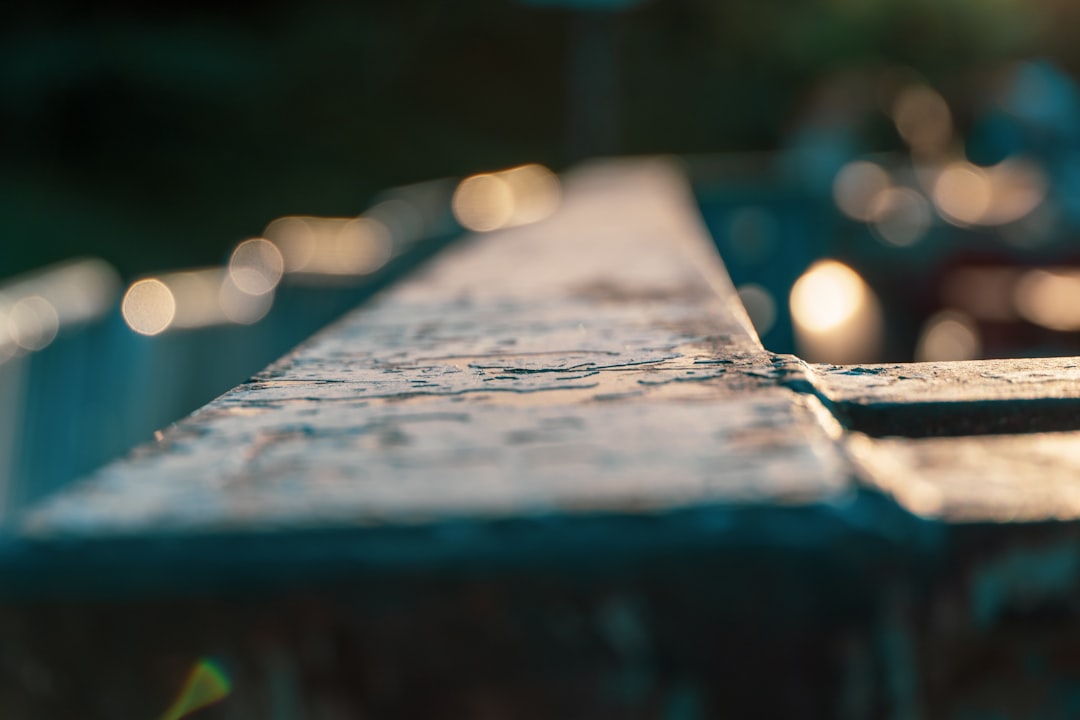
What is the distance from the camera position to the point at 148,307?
420 centimetres

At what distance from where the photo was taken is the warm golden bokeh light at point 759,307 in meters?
4.27

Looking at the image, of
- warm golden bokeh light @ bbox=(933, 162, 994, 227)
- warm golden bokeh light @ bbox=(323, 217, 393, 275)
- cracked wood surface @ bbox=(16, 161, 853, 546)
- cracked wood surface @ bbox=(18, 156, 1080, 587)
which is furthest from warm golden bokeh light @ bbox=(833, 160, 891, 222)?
cracked wood surface @ bbox=(18, 156, 1080, 587)

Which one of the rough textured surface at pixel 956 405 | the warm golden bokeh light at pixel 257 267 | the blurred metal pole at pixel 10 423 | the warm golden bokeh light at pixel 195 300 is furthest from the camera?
the warm golden bokeh light at pixel 257 267

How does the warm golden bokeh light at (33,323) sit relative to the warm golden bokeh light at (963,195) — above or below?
below

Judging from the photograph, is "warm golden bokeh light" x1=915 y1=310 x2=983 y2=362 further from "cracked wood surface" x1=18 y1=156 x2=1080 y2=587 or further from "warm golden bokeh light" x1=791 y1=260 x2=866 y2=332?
"cracked wood surface" x1=18 y1=156 x2=1080 y2=587

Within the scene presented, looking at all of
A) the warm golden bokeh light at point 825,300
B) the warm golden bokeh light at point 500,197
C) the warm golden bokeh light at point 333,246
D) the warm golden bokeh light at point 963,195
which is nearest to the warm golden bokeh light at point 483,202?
the warm golden bokeh light at point 500,197

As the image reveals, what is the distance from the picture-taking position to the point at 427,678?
61 centimetres

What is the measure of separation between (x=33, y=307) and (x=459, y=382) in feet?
10.6

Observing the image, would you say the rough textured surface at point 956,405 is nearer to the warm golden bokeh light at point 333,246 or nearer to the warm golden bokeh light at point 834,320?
the warm golden bokeh light at point 834,320

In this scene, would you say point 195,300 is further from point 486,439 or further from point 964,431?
point 964,431

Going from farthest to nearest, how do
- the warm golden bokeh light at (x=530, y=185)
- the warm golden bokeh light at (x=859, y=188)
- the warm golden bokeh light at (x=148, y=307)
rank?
1. the warm golden bokeh light at (x=859, y=188)
2. the warm golden bokeh light at (x=530, y=185)
3. the warm golden bokeh light at (x=148, y=307)

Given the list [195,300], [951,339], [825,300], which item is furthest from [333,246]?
[951,339]

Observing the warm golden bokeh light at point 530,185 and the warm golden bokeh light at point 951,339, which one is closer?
the warm golden bokeh light at point 951,339

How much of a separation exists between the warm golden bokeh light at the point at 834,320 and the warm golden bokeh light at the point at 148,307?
8.56ft
